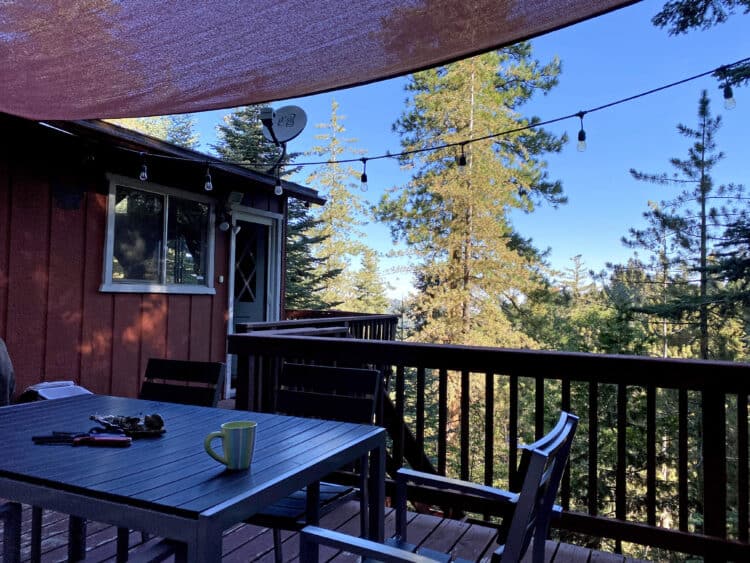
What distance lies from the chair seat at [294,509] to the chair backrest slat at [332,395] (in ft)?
0.94

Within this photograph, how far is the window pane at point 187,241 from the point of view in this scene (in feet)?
18.2

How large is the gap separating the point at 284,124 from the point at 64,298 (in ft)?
8.20

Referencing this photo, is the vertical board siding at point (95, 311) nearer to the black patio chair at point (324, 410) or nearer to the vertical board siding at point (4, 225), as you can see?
the vertical board siding at point (4, 225)

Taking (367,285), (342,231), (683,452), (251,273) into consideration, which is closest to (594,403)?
(683,452)

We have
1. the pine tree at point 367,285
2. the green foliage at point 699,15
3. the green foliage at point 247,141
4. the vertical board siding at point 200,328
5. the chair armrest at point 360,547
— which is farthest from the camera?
the pine tree at point 367,285

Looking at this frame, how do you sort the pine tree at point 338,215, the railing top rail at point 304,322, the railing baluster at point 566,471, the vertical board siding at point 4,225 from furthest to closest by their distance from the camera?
the pine tree at point 338,215, the railing top rail at point 304,322, the vertical board siding at point 4,225, the railing baluster at point 566,471

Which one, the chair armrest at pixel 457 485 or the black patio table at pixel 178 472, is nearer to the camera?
the black patio table at pixel 178 472

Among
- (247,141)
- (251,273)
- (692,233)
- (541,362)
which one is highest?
(247,141)

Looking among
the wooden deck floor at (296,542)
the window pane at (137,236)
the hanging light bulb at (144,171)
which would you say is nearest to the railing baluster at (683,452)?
the wooden deck floor at (296,542)

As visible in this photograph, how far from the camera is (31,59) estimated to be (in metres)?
2.48

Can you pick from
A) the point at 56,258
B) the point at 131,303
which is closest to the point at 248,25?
the point at 56,258

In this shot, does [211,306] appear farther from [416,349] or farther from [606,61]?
[606,61]

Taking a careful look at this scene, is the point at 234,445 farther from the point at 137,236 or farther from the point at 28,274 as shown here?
the point at 137,236

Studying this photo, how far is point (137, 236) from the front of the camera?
5203 mm
